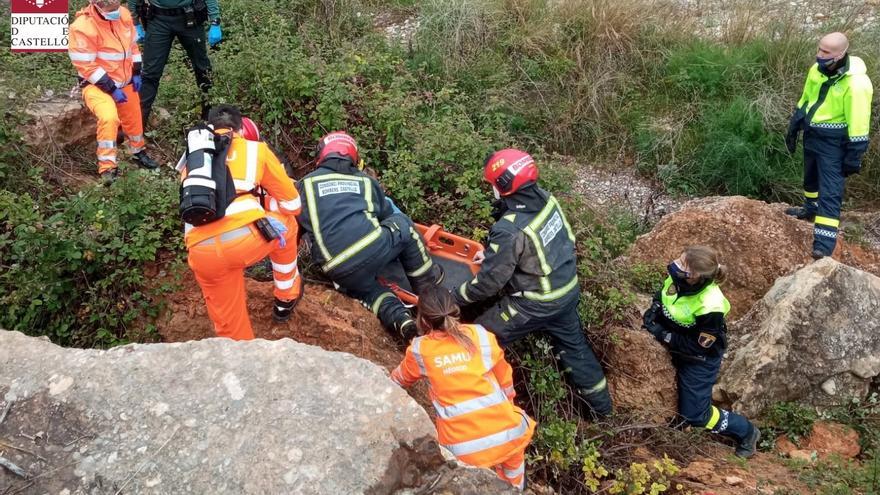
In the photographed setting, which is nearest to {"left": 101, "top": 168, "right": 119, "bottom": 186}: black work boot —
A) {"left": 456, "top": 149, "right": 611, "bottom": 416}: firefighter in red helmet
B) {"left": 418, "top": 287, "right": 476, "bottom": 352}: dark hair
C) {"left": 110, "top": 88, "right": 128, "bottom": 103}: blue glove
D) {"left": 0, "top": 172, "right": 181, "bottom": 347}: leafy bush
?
{"left": 0, "top": 172, "right": 181, "bottom": 347}: leafy bush

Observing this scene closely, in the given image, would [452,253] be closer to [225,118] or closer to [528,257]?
[528,257]

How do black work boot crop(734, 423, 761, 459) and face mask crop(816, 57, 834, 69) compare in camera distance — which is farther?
face mask crop(816, 57, 834, 69)

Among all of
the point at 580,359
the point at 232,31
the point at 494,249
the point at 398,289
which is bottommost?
the point at 580,359

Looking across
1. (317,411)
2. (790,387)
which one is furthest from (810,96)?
(317,411)

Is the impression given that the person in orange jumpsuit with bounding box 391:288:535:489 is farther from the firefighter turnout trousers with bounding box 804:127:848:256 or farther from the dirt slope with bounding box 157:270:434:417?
the firefighter turnout trousers with bounding box 804:127:848:256

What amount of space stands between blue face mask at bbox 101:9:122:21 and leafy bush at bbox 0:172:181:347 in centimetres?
159

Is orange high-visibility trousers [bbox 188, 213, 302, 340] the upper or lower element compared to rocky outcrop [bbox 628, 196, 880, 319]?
upper

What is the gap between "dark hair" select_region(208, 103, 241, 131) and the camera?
3947 millimetres

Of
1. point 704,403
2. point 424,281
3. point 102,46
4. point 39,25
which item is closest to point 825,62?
point 704,403

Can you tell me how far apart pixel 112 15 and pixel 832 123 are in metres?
5.81

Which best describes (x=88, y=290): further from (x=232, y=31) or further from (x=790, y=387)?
(x=790, y=387)

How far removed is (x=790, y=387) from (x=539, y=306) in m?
2.12

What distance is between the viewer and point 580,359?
4602 mm

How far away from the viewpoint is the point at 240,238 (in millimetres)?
3721
